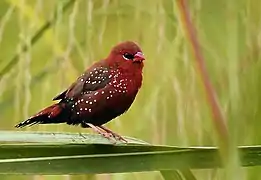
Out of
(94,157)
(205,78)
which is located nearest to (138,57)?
(94,157)

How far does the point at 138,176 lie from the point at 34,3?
0.34 metres

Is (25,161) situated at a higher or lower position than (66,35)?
lower

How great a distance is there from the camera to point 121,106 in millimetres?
525

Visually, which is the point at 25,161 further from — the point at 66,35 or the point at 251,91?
the point at 66,35

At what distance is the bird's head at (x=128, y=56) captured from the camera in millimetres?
534

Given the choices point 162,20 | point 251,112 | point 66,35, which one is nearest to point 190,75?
point 162,20

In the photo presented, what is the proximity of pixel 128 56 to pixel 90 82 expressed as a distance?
4 centimetres

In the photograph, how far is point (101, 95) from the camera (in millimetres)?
534

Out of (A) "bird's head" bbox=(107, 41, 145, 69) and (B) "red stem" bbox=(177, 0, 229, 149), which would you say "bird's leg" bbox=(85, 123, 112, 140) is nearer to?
(A) "bird's head" bbox=(107, 41, 145, 69)

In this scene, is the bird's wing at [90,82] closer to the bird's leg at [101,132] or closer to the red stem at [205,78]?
the bird's leg at [101,132]

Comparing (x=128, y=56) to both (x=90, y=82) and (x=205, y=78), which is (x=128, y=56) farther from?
(x=205, y=78)

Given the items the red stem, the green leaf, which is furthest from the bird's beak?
the red stem

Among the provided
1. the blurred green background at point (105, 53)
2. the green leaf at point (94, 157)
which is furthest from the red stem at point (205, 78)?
the blurred green background at point (105, 53)

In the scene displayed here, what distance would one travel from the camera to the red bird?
1.71 feet
